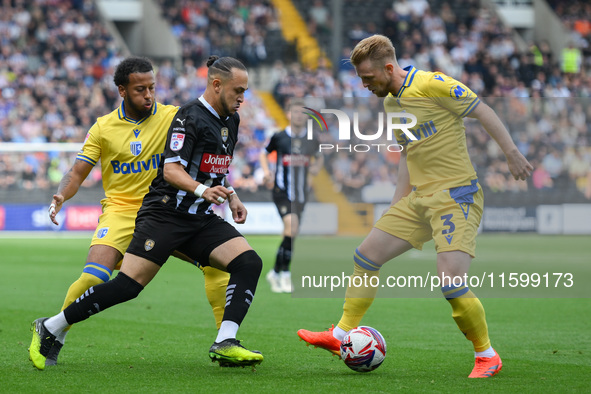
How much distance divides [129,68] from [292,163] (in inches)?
213

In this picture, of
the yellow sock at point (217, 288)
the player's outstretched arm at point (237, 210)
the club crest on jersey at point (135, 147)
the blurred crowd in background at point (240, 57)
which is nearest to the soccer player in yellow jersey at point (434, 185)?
the yellow sock at point (217, 288)

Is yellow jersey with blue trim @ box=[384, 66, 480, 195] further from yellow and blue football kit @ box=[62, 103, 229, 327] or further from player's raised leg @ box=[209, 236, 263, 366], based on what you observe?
yellow and blue football kit @ box=[62, 103, 229, 327]

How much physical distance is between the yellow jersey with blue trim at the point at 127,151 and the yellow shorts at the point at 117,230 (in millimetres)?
90

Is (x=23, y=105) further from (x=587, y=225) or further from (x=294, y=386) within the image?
(x=294, y=386)

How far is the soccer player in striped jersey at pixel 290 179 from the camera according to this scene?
11.3m

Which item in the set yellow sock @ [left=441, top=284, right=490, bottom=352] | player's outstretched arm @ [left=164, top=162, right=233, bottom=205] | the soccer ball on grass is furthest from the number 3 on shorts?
player's outstretched arm @ [left=164, top=162, right=233, bottom=205]

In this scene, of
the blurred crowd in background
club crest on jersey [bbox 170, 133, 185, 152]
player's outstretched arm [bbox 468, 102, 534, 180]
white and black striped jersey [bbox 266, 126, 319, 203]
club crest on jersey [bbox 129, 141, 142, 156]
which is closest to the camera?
player's outstretched arm [bbox 468, 102, 534, 180]

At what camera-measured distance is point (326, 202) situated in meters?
9.82

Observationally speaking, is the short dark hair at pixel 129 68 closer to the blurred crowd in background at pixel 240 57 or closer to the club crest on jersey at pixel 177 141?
the club crest on jersey at pixel 177 141

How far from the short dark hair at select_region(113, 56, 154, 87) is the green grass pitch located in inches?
76.8

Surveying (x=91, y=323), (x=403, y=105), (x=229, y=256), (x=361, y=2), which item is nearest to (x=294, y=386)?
(x=229, y=256)

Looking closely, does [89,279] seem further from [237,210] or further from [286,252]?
[286,252]

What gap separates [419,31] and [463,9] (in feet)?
12.9

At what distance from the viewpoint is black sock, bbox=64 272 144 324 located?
560 cm
